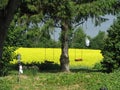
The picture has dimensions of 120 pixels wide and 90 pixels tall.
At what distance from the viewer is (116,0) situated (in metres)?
27.2

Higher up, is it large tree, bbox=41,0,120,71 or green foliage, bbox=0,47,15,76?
large tree, bbox=41,0,120,71

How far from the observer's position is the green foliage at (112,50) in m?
22.1

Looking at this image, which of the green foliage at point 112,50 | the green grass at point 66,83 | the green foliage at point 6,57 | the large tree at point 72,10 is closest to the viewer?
the green grass at point 66,83

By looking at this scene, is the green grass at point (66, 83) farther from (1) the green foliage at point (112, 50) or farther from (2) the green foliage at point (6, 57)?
(1) the green foliage at point (112, 50)

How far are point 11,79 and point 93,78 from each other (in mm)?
2980

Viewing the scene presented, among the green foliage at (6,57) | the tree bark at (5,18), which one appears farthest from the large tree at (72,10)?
the tree bark at (5,18)

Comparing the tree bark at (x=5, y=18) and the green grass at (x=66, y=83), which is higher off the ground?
the tree bark at (x=5, y=18)

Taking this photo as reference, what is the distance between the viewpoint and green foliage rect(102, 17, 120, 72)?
22.1 m

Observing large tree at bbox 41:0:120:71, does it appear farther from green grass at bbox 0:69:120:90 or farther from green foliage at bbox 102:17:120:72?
green grass at bbox 0:69:120:90

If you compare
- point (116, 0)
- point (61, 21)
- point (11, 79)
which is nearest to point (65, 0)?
point (61, 21)

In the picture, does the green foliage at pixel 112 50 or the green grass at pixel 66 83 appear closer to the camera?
the green grass at pixel 66 83

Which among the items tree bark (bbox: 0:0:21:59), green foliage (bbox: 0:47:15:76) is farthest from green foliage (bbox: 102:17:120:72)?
tree bark (bbox: 0:0:21:59)

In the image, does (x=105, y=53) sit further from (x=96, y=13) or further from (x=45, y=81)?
(x=45, y=81)

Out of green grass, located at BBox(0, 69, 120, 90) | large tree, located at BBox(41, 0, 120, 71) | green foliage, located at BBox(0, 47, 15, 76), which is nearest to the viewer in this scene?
green grass, located at BBox(0, 69, 120, 90)
